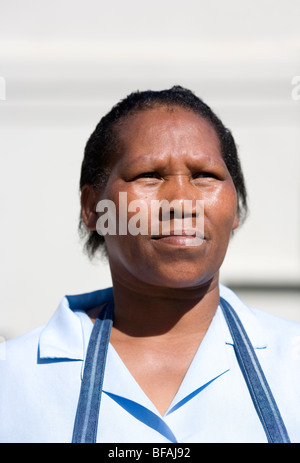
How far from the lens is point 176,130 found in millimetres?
962

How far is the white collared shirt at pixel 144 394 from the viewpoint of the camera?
871 millimetres

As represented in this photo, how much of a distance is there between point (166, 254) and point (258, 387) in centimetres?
25

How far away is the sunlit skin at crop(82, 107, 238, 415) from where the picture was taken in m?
0.92

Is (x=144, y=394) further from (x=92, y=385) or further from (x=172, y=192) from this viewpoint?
(x=172, y=192)

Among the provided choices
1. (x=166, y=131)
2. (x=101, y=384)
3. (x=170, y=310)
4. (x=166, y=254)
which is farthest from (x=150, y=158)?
(x=101, y=384)

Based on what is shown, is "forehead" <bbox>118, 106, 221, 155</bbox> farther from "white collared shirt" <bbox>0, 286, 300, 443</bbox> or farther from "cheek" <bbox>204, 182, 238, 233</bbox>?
"white collared shirt" <bbox>0, 286, 300, 443</bbox>

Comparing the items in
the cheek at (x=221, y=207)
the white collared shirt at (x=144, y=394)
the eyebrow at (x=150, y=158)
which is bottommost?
the white collared shirt at (x=144, y=394)

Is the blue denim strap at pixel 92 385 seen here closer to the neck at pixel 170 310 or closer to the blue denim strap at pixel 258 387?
the neck at pixel 170 310

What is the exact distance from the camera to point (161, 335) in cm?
100

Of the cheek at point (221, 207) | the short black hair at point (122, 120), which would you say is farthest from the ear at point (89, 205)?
the cheek at point (221, 207)

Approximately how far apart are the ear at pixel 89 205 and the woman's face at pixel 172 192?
10 centimetres

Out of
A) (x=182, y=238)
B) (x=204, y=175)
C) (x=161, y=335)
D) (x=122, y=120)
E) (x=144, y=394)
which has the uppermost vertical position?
(x=122, y=120)

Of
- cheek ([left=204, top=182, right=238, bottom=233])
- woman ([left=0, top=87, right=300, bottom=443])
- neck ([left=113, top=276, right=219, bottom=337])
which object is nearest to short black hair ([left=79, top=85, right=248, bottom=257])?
woman ([left=0, top=87, right=300, bottom=443])

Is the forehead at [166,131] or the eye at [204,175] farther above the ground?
the forehead at [166,131]
